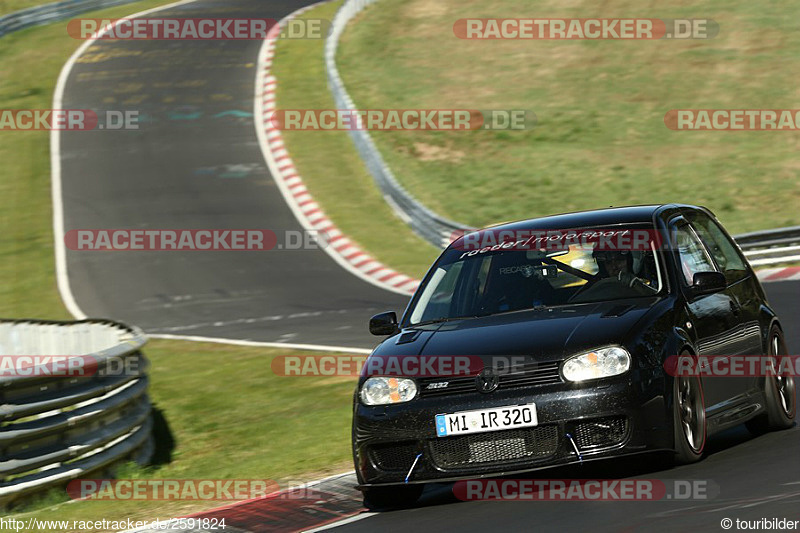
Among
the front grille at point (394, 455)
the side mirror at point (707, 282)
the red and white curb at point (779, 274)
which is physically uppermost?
the side mirror at point (707, 282)

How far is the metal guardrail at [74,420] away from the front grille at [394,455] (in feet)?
9.14

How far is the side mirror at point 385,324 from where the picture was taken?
28.2 feet

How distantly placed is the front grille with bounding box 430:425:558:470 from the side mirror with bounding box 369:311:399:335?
1354mm

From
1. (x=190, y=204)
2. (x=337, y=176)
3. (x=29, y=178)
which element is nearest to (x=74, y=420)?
(x=190, y=204)

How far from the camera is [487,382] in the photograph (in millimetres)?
7305

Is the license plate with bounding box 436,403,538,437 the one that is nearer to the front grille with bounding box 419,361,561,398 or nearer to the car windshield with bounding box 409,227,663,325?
the front grille with bounding box 419,361,561,398

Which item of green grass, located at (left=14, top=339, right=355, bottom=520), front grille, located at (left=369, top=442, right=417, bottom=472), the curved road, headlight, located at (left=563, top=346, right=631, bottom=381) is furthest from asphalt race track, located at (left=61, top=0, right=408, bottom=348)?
headlight, located at (left=563, top=346, right=631, bottom=381)

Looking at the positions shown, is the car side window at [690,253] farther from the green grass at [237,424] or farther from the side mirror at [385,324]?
the green grass at [237,424]

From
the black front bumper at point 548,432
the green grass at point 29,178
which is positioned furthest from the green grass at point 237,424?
the green grass at point 29,178

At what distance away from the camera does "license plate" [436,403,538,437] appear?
7199 millimetres

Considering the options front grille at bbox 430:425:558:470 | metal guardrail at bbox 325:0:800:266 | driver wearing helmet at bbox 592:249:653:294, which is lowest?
metal guardrail at bbox 325:0:800:266

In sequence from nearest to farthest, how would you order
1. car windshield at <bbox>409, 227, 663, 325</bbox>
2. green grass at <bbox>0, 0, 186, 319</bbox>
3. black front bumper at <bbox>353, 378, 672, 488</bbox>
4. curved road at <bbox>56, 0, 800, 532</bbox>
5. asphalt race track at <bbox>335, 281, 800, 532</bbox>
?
asphalt race track at <bbox>335, 281, 800, 532</bbox>, curved road at <bbox>56, 0, 800, 532</bbox>, black front bumper at <bbox>353, 378, 672, 488</bbox>, car windshield at <bbox>409, 227, 663, 325</bbox>, green grass at <bbox>0, 0, 186, 319</bbox>

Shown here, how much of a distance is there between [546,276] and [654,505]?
1981 millimetres

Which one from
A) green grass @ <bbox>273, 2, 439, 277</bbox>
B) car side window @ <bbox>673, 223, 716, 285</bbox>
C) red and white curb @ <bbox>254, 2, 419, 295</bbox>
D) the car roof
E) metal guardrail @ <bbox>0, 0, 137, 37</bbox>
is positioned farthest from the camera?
metal guardrail @ <bbox>0, 0, 137, 37</bbox>
